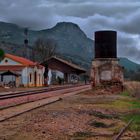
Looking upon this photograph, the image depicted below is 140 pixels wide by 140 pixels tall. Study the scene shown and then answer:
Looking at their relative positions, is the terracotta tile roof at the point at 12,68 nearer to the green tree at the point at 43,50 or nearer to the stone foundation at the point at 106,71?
the stone foundation at the point at 106,71

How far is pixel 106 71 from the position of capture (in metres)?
43.8

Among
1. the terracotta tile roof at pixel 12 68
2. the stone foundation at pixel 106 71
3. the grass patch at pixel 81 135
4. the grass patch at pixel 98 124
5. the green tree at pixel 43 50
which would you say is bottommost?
the grass patch at pixel 81 135

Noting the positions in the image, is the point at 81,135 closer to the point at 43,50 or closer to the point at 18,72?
the point at 18,72

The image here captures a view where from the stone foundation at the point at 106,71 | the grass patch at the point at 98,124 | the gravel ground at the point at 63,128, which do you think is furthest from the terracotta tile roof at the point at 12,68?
the grass patch at the point at 98,124

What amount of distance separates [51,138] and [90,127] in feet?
11.9

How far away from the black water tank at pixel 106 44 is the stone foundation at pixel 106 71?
646 mm

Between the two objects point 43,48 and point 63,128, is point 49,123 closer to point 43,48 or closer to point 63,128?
point 63,128

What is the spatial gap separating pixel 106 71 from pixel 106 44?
2771 millimetres

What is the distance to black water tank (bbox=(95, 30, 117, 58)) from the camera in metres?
44.3

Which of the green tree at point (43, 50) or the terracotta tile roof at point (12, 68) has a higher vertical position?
the green tree at point (43, 50)

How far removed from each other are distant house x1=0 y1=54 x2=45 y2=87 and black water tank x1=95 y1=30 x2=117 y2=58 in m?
29.9

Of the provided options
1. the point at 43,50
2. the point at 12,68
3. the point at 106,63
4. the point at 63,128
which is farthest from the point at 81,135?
the point at 43,50

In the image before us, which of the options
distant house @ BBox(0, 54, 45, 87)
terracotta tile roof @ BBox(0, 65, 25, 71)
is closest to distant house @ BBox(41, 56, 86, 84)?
distant house @ BBox(0, 54, 45, 87)

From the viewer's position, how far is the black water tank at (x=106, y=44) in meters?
44.3
